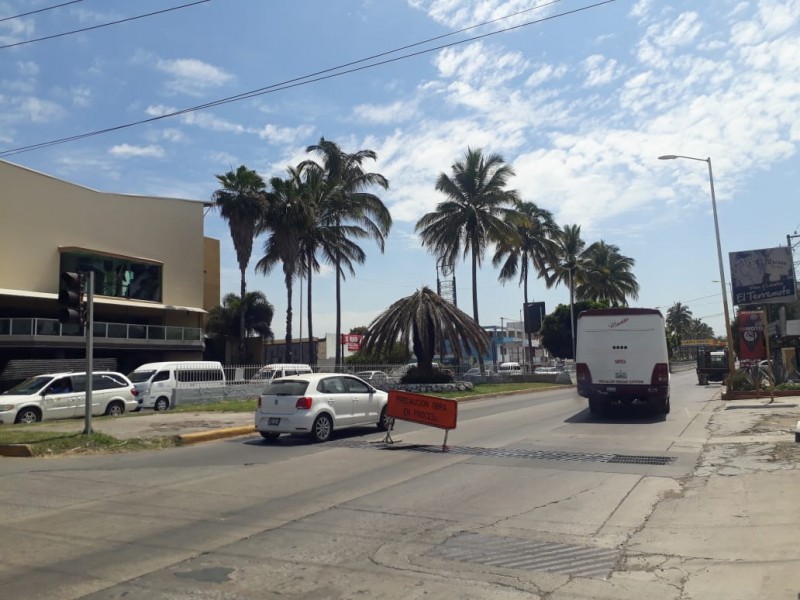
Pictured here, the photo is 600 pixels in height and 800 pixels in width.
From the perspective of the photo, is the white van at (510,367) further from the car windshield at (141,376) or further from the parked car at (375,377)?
the car windshield at (141,376)

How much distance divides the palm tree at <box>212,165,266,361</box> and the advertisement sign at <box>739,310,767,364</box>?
29.4 meters

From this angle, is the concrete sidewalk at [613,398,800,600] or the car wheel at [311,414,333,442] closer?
the concrete sidewalk at [613,398,800,600]

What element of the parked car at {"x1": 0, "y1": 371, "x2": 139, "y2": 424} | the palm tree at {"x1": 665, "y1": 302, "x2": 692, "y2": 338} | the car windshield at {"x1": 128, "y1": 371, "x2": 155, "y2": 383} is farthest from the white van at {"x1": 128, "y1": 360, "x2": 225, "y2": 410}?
the palm tree at {"x1": 665, "y1": 302, "x2": 692, "y2": 338}

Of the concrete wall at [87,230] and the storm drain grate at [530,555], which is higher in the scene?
the concrete wall at [87,230]

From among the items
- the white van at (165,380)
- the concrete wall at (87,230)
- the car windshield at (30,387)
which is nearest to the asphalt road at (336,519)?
the car windshield at (30,387)

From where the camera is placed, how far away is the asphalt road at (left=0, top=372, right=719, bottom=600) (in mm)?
5734

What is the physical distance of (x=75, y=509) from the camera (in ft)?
28.0

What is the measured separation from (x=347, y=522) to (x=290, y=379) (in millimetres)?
7721

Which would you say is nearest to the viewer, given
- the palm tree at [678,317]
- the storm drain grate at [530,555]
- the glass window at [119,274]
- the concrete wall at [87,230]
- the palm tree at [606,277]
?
the storm drain grate at [530,555]

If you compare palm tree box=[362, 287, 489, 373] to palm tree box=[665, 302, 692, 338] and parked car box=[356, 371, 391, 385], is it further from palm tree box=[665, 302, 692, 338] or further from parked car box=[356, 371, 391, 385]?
palm tree box=[665, 302, 692, 338]

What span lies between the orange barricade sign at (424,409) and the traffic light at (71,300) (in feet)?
21.3

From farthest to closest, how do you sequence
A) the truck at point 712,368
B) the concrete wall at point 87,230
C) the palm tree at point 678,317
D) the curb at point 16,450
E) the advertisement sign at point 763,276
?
the palm tree at point 678,317 → the truck at point 712,368 → the concrete wall at point 87,230 → the advertisement sign at point 763,276 → the curb at point 16,450

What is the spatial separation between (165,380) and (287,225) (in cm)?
1709

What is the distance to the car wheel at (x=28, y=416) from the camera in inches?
777
